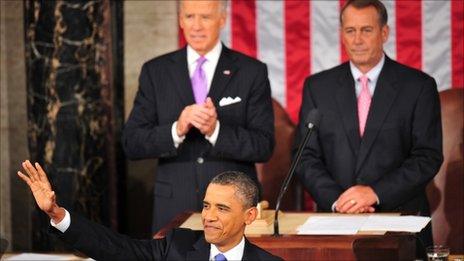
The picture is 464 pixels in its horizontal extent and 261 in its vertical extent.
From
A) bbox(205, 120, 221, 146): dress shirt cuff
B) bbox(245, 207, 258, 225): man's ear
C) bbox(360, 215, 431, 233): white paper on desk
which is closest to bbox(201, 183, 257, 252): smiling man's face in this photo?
bbox(245, 207, 258, 225): man's ear

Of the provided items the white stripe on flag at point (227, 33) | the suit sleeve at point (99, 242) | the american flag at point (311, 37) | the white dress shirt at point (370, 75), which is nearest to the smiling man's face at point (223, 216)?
the suit sleeve at point (99, 242)

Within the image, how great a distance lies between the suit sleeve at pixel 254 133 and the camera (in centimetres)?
563

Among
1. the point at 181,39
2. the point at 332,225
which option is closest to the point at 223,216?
the point at 332,225

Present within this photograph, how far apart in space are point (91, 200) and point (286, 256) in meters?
2.90

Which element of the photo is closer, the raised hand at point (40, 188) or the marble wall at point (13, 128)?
the raised hand at point (40, 188)

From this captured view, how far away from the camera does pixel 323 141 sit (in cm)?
591

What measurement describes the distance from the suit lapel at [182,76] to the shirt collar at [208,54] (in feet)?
0.09

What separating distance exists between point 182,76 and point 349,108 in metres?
0.86

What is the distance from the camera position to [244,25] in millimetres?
7496

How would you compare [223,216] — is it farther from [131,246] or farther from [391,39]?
[391,39]

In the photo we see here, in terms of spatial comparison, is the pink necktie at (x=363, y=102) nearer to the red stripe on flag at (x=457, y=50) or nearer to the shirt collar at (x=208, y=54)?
the shirt collar at (x=208, y=54)

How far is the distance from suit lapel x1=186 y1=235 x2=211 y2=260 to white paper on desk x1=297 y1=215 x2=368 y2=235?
699mm

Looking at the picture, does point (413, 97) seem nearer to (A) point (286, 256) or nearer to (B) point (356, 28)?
(B) point (356, 28)

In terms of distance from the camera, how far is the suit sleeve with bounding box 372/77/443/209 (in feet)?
18.3
